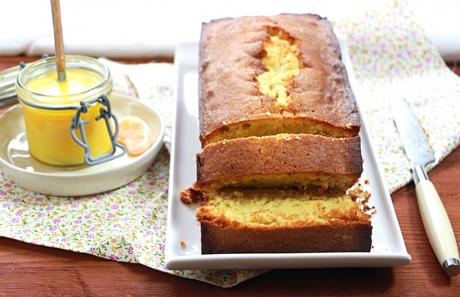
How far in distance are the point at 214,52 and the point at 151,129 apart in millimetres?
371

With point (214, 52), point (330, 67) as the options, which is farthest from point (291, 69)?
point (214, 52)

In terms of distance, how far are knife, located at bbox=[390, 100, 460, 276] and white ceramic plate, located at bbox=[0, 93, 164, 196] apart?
89 centimetres

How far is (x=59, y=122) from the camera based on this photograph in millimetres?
2168

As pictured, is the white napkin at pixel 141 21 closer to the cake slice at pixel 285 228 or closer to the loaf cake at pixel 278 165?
the loaf cake at pixel 278 165

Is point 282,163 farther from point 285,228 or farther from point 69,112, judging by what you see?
point 69,112

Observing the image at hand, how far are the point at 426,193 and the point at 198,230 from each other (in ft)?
2.43

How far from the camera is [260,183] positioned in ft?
6.36

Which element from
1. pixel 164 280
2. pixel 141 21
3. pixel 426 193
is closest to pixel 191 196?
pixel 164 280

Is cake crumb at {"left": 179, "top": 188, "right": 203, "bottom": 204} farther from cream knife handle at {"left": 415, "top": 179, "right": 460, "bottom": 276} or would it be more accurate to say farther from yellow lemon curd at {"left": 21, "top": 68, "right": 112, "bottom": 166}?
cream knife handle at {"left": 415, "top": 179, "right": 460, "bottom": 276}

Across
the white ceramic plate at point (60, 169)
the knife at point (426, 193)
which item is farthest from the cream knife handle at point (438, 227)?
the white ceramic plate at point (60, 169)

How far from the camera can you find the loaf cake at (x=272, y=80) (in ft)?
6.77

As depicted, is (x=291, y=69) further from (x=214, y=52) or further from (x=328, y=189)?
(x=328, y=189)

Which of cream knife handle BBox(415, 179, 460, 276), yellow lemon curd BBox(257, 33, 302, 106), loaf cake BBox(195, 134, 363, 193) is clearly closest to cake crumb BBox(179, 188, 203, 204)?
loaf cake BBox(195, 134, 363, 193)

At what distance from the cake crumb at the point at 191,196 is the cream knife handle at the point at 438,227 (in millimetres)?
698
